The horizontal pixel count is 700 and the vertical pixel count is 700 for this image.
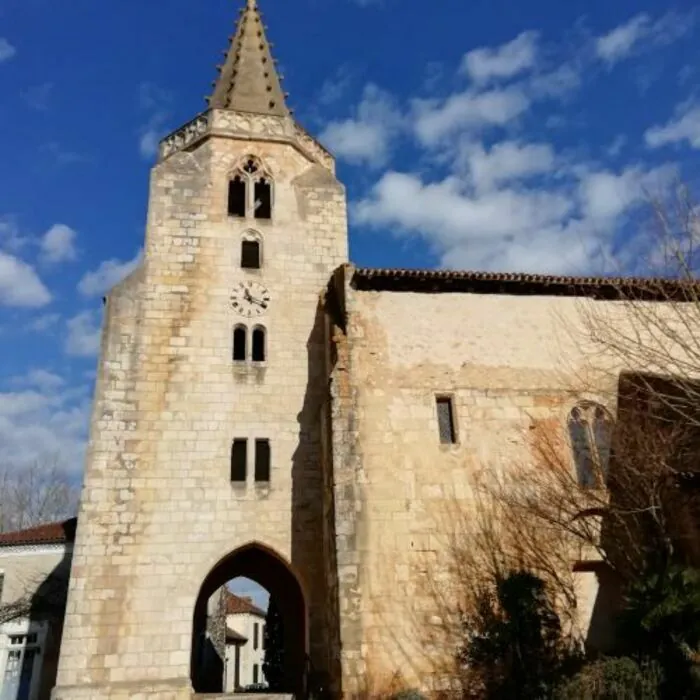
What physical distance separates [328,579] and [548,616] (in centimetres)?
412

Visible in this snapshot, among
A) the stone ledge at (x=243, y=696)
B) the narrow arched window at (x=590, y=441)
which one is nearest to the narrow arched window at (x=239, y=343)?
the stone ledge at (x=243, y=696)

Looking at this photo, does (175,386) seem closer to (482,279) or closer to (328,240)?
(328,240)

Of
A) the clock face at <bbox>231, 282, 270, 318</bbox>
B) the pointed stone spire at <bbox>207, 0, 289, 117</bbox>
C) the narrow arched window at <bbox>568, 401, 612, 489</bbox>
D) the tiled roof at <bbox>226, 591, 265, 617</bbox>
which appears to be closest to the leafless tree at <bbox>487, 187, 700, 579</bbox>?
the narrow arched window at <bbox>568, 401, 612, 489</bbox>

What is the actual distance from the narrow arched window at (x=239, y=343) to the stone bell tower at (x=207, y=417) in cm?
3

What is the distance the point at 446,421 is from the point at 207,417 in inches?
205

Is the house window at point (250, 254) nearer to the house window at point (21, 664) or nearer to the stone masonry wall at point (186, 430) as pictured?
the stone masonry wall at point (186, 430)

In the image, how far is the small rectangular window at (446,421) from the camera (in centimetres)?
1337

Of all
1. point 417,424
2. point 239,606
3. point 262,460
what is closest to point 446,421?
point 417,424

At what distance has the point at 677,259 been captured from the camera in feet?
30.3

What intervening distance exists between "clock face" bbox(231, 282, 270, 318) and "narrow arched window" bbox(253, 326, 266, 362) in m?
0.40

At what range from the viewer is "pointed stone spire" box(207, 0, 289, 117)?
1959 centimetres

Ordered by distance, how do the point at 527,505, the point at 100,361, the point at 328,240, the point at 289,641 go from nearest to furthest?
the point at 527,505, the point at 100,361, the point at 289,641, the point at 328,240

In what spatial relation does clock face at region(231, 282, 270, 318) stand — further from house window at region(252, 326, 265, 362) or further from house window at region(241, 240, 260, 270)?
house window at region(241, 240, 260, 270)

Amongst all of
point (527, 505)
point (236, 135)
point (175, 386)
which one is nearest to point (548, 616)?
point (527, 505)
